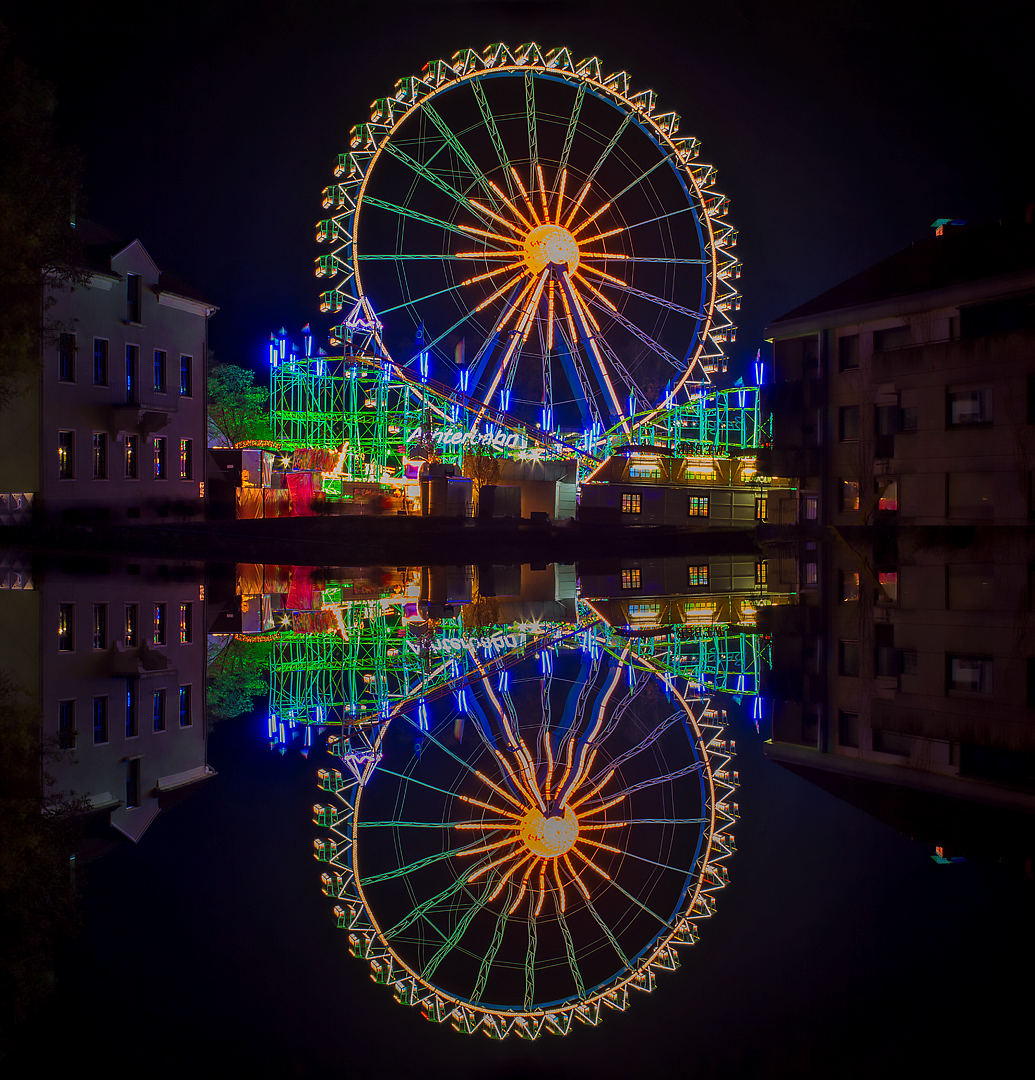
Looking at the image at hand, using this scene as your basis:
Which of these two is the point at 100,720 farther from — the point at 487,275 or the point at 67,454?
the point at 487,275

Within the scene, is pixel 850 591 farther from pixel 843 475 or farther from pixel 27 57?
pixel 27 57

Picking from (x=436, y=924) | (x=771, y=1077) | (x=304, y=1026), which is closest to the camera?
(x=771, y=1077)

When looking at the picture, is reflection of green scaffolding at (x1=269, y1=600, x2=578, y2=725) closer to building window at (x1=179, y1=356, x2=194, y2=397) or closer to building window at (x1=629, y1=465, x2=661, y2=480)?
building window at (x1=179, y1=356, x2=194, y2=397)

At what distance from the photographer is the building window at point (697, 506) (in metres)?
40.6

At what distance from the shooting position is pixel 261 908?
224 centimetres

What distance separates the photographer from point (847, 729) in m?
4.28

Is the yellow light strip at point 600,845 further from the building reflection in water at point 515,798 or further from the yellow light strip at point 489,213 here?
the yellow light strip at point 489,213

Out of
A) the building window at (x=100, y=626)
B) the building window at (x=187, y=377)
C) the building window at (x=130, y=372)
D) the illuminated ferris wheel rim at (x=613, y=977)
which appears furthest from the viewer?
the building window at (x=187, y=377)

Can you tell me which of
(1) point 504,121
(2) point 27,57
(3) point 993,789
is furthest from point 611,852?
(2) point 27,57

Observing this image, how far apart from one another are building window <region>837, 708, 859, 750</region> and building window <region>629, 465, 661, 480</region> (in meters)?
34.9

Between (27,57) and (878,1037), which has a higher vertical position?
(27,57)

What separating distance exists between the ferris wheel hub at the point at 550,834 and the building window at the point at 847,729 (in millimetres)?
1285

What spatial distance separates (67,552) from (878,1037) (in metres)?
16.6

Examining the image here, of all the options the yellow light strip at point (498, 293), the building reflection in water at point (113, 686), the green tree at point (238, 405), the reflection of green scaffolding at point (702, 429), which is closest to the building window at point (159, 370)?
the yellow light strip at point (498, 293)
